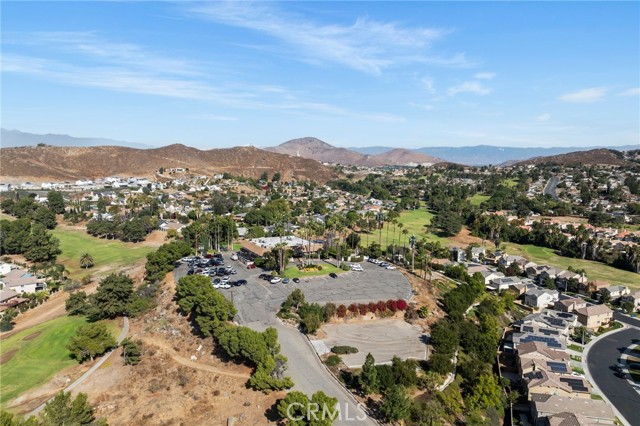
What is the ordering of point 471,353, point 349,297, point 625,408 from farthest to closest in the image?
point 349,297, point 471,353, point 625,408

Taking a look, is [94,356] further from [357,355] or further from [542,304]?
[542,304]

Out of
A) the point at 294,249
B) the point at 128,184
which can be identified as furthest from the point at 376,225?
the point at 128,184

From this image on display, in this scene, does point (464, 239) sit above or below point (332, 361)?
below

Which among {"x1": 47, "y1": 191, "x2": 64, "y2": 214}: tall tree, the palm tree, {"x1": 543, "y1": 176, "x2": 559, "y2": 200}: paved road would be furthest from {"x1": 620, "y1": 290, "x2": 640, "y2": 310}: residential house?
{"x1": 47, "y1": 191, "x2": 64, "y2": 214}: tall tree

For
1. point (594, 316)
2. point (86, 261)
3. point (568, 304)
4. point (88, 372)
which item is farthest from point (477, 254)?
point (86, 261)

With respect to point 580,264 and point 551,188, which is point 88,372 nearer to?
point 580,264

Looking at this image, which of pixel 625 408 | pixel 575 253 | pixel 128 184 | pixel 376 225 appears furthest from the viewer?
pixel 128 184

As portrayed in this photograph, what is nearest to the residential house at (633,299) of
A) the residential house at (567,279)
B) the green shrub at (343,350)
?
the residential house at (567,279)
